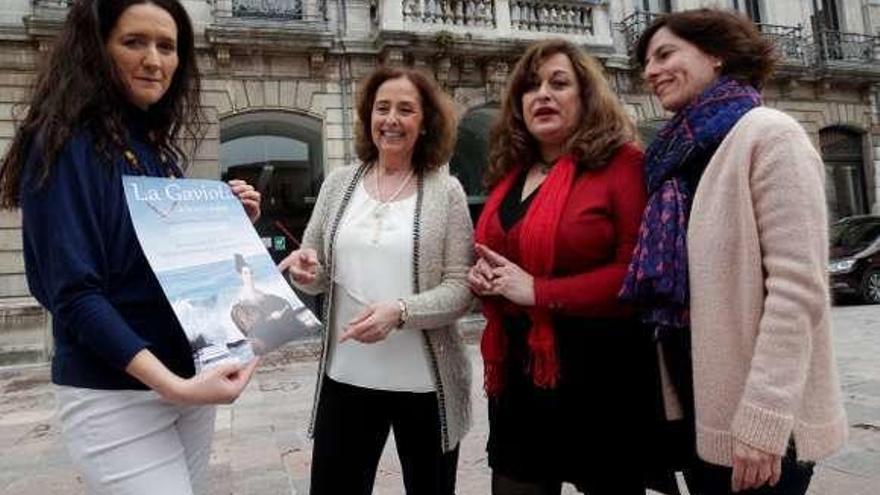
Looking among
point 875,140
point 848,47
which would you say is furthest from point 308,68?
point 875,140

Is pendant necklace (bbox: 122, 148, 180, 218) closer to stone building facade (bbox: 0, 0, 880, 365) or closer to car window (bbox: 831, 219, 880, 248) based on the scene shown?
stone building facade (bbox: 0, 0, 880, 365)

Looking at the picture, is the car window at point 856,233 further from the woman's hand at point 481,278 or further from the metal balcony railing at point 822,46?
the woman's hand at point 481,278

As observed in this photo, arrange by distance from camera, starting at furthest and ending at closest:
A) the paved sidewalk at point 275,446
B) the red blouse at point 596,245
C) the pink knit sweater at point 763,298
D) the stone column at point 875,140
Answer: the stone column at point 875,140, the paved sidewalk at point 275,446, the red blouse at point 596,245, the pink knit sweater at point 763,298

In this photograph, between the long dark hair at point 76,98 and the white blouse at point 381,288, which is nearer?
the long dark hair at point 76,98

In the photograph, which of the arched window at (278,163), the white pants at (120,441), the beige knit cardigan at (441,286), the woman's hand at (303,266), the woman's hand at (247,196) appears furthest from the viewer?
the arched window at (278,163)

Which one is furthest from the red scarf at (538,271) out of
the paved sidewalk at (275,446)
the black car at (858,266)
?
the black car at (858,266)

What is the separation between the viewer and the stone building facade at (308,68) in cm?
1049

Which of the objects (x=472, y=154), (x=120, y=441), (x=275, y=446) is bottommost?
(x=275, y=446)

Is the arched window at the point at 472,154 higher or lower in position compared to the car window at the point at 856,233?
higher

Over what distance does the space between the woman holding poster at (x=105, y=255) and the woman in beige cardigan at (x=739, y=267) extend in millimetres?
1141

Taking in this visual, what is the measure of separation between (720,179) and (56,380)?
167 cm

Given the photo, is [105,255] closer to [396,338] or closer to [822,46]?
[396,338]

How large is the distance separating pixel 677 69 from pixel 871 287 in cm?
1276

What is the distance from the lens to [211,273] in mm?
1477
